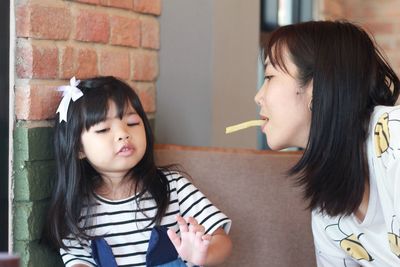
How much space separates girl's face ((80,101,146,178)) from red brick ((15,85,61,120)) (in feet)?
0.33

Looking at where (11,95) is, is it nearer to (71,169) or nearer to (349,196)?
(71,169)

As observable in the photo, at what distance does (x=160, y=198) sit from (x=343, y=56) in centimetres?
51

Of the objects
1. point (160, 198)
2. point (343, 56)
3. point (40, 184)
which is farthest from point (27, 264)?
point (343, 56)

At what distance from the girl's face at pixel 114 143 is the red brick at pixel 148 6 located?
409 millimetres

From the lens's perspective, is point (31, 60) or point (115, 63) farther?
point (115, 63)

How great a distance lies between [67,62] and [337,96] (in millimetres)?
620

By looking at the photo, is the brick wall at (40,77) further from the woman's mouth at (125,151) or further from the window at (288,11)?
the window at (288,11)

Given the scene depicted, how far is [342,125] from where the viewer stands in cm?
131

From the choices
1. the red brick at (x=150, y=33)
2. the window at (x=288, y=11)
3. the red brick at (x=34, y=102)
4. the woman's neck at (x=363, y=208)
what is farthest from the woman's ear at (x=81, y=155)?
the window at (x=288, y=11)

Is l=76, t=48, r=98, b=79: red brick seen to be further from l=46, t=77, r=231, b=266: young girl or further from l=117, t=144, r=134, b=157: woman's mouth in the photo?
l=117, t=144, r=134, b=157: woman's mouth

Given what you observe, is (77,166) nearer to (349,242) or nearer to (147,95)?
(147,95)

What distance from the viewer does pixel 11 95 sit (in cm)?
143

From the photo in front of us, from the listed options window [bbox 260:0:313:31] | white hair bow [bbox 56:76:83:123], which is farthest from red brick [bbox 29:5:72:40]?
window [bbox 260:0:313:31]

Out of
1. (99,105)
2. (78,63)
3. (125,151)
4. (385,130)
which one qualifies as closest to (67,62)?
(78,63)
